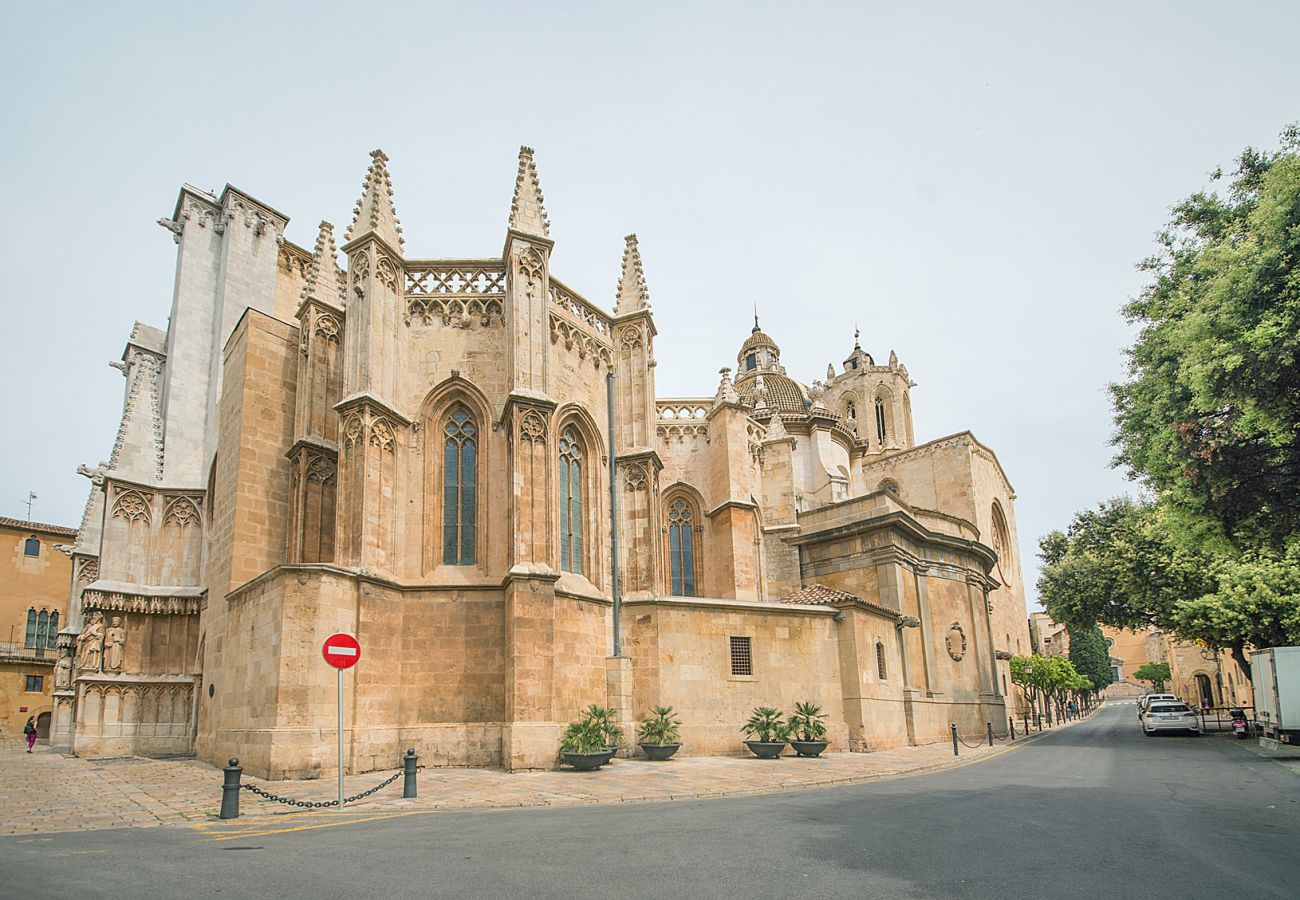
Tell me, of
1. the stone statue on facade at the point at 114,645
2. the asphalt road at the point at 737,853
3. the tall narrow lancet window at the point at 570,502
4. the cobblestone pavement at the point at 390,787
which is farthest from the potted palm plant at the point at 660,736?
the stone statue on facade at the point at 114,645

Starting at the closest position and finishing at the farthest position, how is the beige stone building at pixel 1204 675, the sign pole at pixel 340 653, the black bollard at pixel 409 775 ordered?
the sign pole at pixel 340 653, the black bollard at pixel 409 775, the beige stone building at pixel 1204 675

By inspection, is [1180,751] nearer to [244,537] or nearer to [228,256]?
[244,537]

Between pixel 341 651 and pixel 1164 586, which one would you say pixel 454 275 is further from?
pixel 1164 586

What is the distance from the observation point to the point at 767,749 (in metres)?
19.0

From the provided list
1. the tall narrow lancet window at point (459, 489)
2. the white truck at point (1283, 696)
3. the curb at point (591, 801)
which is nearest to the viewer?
the curb at point (591, 801)

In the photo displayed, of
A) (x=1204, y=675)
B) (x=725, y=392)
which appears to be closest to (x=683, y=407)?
(x=725, y=392)

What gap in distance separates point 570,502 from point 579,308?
5.50 metres

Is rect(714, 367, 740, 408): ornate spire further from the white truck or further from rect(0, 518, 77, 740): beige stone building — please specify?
rect(0, 518, 77, 740): beige stone building

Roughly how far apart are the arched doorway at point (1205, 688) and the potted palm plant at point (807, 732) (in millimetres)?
58981

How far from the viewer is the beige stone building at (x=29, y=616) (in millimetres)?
44375

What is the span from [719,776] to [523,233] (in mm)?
13054

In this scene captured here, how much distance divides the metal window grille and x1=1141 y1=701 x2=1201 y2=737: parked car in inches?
815

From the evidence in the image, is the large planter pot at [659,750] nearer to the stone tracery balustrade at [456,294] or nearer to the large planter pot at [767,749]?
the large planter pot at [767,749]

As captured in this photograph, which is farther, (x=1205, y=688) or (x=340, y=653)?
(x=1205, y=688)
